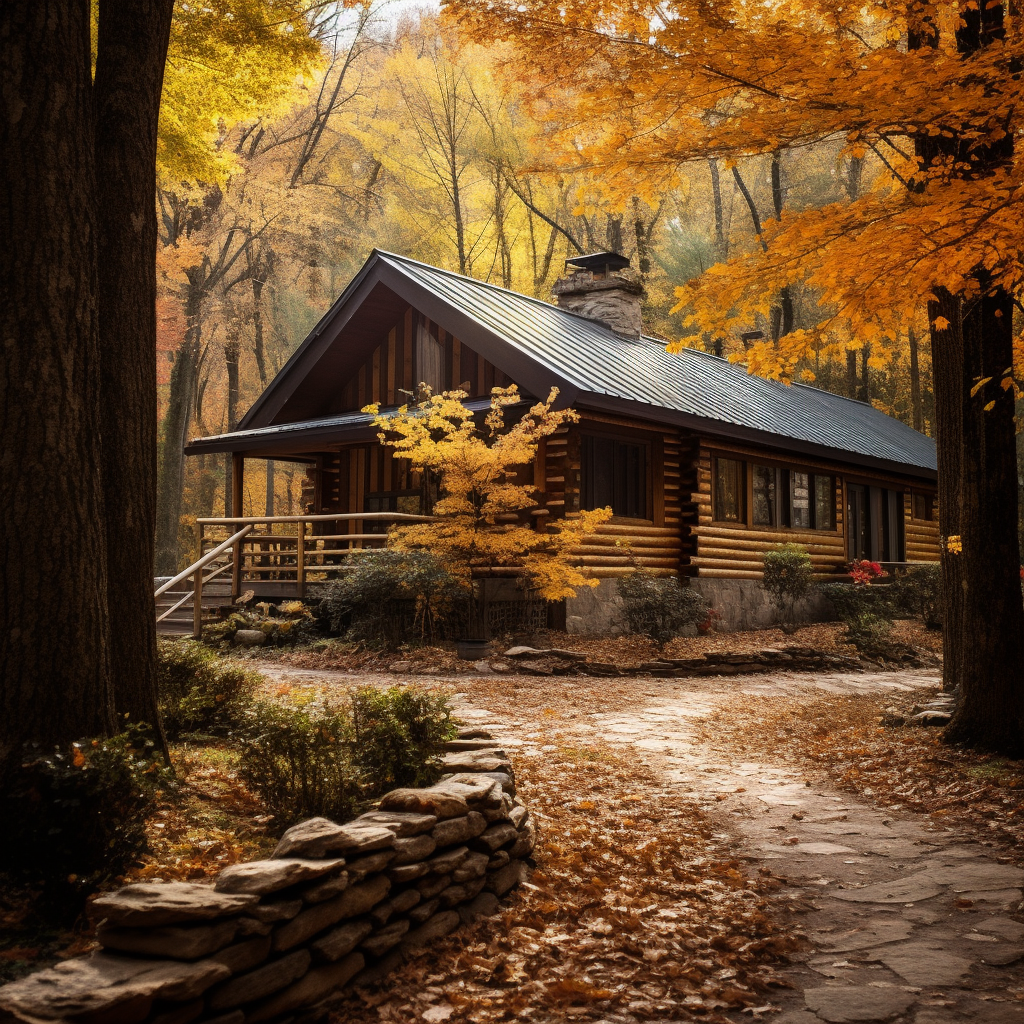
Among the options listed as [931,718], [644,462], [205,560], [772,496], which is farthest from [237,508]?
[931,718]

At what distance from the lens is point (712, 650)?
46.6 ft

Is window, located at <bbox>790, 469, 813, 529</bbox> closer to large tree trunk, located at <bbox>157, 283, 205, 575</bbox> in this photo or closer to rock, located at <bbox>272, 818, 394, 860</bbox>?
large tree trunk, located at <bbox>157, 283, 205, 575</bbox>

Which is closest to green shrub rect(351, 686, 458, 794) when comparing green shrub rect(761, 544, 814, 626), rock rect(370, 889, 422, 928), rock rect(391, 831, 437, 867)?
rock rect(391, 831, 437, 867)

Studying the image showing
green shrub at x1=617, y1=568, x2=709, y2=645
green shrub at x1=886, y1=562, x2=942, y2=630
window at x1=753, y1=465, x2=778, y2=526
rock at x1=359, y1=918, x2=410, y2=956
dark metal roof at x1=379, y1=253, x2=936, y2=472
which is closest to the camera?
rock at x1=359, y1=918, x2=410, y2=956

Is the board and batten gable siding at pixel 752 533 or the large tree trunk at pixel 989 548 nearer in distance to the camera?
the large tree trunk at pixel 989 548

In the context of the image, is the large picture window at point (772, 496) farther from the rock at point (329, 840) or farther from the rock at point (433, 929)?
the rock at point (329, 840)

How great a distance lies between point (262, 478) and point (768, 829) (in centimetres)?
3857

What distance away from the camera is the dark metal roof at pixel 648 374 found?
1542cm

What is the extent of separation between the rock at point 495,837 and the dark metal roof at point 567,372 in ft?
30.7

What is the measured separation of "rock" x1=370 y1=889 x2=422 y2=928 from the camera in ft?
12.3

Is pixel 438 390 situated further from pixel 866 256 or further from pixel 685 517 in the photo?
pixel 866 256

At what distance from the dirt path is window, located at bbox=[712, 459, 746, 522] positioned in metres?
9.62

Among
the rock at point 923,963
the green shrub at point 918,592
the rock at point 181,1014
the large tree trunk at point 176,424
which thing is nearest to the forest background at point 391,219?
the large tree trunk at point 176,424

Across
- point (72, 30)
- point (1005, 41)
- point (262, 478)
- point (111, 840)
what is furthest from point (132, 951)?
point (262, 478)
